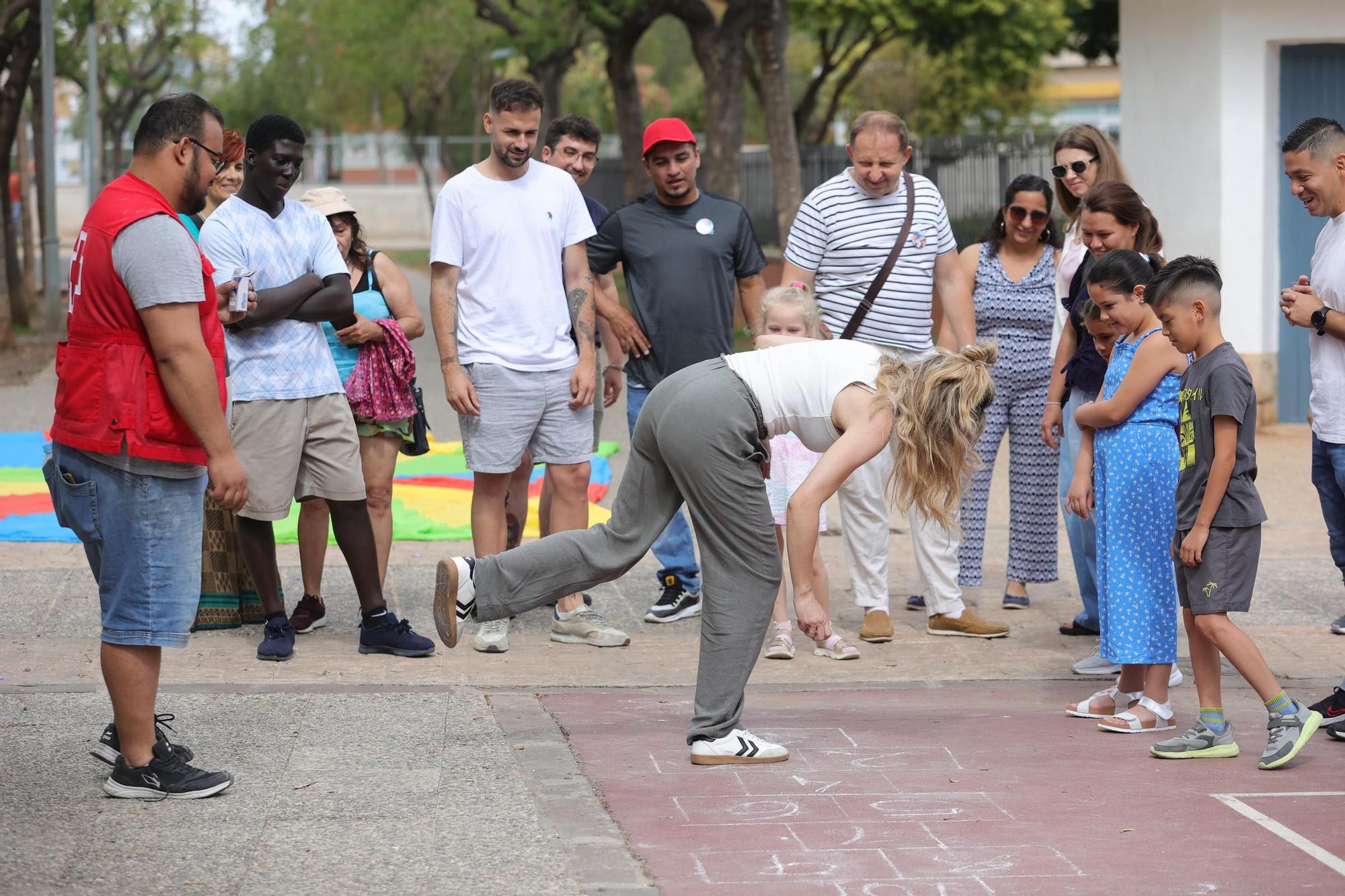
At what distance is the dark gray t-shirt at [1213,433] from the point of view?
521cm

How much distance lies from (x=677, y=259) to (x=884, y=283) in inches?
33.9

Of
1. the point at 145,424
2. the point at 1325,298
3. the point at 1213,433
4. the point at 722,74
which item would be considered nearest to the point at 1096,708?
the point at 1213,433

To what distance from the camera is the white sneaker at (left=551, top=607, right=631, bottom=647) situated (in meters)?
6.90

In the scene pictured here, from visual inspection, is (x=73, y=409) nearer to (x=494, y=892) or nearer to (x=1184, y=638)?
(x=494, y=892)

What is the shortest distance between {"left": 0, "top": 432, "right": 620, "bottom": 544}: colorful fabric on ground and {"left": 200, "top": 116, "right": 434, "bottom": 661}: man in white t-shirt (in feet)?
4.90

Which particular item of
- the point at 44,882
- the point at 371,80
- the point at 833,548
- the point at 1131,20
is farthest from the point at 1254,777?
the point at 371,80

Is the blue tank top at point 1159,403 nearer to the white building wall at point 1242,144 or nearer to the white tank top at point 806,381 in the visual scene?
the white tank top at point 806,381

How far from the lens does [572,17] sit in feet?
87.4

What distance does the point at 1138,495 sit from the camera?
18.7ft

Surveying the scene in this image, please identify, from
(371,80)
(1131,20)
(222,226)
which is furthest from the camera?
(371,80)

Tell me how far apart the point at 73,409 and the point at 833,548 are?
16.5ft

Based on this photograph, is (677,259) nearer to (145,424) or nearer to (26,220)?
(145,424)

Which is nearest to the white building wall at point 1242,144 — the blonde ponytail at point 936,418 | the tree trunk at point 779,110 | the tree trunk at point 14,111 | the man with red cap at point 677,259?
the man with red cap at point 677,259

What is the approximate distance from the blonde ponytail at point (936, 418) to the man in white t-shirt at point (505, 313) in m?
2.09
